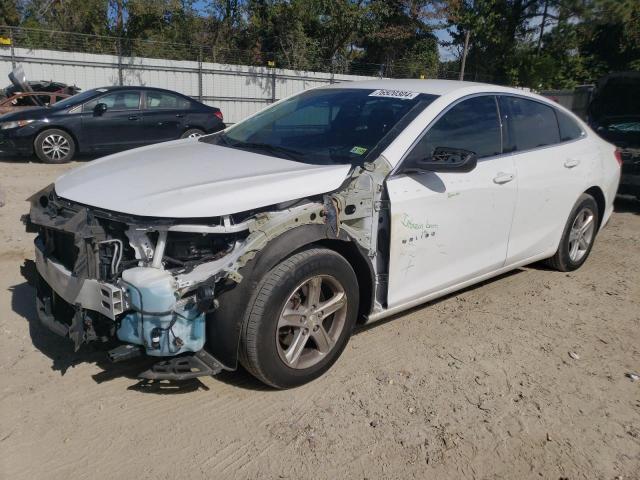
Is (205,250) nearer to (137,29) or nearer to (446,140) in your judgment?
(446,140)

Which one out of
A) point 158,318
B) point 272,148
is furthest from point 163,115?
point 158,318

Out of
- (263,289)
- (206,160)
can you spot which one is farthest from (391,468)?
(206,160)

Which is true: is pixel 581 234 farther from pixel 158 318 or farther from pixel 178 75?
pixel 178 75

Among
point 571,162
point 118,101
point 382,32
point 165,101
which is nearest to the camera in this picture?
point 571,162

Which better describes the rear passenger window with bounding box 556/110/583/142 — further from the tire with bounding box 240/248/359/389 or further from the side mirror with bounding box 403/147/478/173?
the tire with bounding box 240/248/359/389

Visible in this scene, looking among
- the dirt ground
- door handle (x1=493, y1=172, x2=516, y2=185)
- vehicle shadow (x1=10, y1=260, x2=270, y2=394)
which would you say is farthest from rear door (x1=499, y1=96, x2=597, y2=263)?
vehicle shadow (x1=10, y1=260, x2=270, y2=394)

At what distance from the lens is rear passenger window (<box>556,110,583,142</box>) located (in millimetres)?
4891

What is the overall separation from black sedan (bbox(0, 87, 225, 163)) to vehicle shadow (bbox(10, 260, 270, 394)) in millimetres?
7483

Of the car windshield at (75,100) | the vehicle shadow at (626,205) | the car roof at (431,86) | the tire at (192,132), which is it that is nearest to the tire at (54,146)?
the car windshield at (75,100)

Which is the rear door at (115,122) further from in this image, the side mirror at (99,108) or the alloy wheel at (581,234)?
the alloy wheel at (581,234)

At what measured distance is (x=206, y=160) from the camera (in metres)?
3.53

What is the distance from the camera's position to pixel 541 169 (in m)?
4.44

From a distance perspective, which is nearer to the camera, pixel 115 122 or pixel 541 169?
pixel 541 169

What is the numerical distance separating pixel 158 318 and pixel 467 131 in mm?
2455
